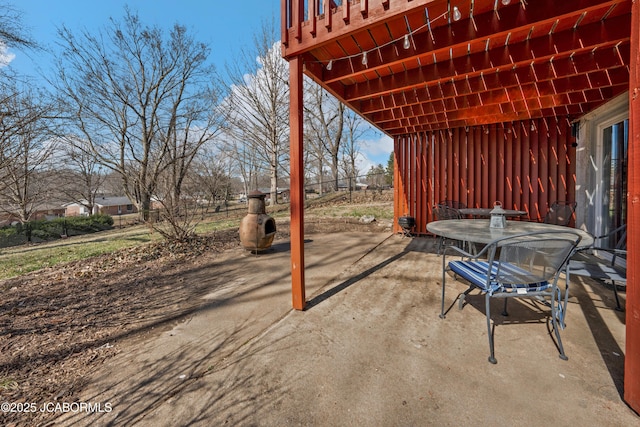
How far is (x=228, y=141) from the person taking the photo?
14.4 m

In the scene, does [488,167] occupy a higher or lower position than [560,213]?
higher

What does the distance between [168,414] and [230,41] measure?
14725 millimetres

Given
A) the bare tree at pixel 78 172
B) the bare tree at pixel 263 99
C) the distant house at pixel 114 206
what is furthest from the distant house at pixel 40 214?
the bare tree at pixel 263 99

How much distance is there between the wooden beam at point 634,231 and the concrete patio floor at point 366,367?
7.4 inches

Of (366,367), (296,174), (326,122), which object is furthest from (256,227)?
(326,122)

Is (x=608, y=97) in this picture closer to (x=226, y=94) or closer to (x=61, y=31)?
(x=226, y=94)

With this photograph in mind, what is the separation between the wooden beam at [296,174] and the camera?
2.39 metres

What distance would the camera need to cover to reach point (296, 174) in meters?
Answer: 2.41

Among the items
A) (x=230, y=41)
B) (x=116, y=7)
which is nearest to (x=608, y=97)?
(x=230, y=41)

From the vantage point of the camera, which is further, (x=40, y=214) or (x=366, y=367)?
(x=40, y=214)

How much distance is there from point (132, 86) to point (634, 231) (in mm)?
16454

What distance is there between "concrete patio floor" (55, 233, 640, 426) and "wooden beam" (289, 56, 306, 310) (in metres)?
0.30

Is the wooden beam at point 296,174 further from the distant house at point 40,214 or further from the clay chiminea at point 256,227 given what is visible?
the distant house at point 40,214

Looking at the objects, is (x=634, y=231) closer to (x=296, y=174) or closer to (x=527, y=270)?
(x=527, y=270)
